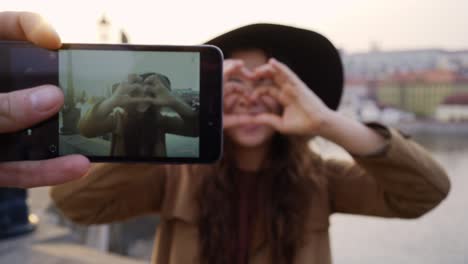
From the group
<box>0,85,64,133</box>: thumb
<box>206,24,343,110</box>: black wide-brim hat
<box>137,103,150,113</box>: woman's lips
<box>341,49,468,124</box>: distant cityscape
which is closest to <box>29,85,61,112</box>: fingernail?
<box>0,85,64,133</box>: thumb

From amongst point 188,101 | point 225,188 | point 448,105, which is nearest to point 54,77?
point 188,101

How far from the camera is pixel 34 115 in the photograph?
713mm

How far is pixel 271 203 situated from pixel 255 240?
0.11 metres

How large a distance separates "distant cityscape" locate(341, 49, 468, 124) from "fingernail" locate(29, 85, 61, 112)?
320 cm

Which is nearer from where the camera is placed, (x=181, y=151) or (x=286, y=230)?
(x=181, y=151)

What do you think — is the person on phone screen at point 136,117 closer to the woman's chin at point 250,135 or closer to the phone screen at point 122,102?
the phone screen at point 122,102

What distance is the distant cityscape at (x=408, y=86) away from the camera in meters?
3.90

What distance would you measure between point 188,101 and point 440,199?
2.60 feet

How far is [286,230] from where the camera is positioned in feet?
4.21

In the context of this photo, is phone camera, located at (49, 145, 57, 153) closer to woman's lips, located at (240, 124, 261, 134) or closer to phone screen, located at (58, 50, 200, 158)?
phone screen, located at (58, 50, 200, 158)

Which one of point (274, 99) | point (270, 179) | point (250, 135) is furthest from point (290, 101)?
point (270, 179)

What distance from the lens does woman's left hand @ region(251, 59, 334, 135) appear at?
46.5 inches

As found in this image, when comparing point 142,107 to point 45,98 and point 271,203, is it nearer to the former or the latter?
point 45,98

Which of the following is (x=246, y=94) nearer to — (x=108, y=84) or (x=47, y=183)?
(x=108, y=84)
